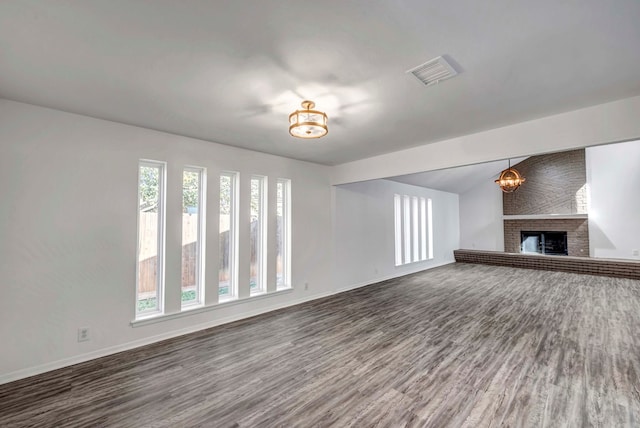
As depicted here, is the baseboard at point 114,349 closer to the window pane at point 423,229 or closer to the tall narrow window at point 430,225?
the window pane at point 423,229

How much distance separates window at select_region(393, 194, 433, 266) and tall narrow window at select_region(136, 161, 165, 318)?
565cm

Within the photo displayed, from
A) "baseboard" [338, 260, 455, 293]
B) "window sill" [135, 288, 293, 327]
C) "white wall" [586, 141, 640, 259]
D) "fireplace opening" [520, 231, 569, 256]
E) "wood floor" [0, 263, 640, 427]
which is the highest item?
"white wall" [586, 141, 640, 259]

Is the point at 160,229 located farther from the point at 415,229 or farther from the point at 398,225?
the point at 415,229

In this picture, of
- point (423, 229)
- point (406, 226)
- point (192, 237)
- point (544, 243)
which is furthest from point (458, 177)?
point (192, 237)

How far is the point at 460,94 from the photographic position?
8.12 feet

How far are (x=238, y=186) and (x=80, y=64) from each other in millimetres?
2378

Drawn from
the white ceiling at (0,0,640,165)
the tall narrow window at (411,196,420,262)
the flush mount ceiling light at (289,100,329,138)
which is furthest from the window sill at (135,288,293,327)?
the tall narrow window at (411,196,420,262)

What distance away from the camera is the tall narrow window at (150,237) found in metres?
3.40

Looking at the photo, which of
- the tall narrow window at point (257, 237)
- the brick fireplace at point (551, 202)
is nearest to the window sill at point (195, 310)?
the tall narrow window at point (257, 237)

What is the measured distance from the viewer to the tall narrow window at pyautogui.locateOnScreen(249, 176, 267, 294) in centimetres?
448

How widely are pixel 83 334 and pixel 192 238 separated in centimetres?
153

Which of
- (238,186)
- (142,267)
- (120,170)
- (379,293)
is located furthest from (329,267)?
(120,170)

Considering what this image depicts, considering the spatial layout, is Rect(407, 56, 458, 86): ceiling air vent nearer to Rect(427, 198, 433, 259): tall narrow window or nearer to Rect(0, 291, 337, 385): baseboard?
Rect(0, 291, 337, 385): baseboard

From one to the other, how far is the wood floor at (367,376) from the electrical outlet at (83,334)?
0.26m
